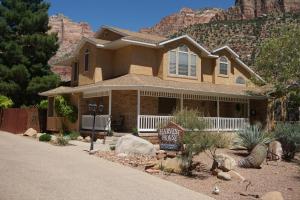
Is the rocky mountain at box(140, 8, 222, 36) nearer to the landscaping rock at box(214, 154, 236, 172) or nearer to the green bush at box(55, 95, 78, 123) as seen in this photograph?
the green bush at box(55, 95, 78, 123)

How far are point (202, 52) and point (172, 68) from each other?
2.92 meters

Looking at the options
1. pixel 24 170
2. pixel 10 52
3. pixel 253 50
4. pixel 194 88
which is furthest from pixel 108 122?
pixel 253 50

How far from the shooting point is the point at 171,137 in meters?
15.5

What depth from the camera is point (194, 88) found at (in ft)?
80.6

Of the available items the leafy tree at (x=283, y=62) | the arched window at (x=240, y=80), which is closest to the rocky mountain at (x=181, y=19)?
the arched window at (x=240, y=80)

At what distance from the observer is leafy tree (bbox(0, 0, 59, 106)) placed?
120ft

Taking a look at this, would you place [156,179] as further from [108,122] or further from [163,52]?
[163,52]

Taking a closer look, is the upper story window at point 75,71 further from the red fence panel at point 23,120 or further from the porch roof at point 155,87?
the red fence panel at point 23,120

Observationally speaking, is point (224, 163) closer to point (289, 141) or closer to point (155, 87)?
point (289, 141)

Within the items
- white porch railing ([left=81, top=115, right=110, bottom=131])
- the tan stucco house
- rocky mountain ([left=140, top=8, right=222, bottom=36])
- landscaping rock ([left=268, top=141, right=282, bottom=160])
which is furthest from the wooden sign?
rocky mountain ([left=140, top=8, right=222, bottom=36])

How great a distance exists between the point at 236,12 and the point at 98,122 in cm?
9475

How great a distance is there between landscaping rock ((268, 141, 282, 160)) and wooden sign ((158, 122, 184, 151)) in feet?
18.0

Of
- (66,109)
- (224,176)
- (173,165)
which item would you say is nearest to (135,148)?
(173,165)

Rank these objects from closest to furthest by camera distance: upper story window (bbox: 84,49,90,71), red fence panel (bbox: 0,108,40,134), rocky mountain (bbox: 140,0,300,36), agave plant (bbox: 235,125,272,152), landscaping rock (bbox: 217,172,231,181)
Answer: landscaping rock (bbox: 217,172,231,181), agave plant (bbox: 235,125,272,152), upper story window (bbox: 84,49,90,71), red fence panel (bbox: 0,108,40,134), rocky mountain (bbox: 140,0,300,36)
